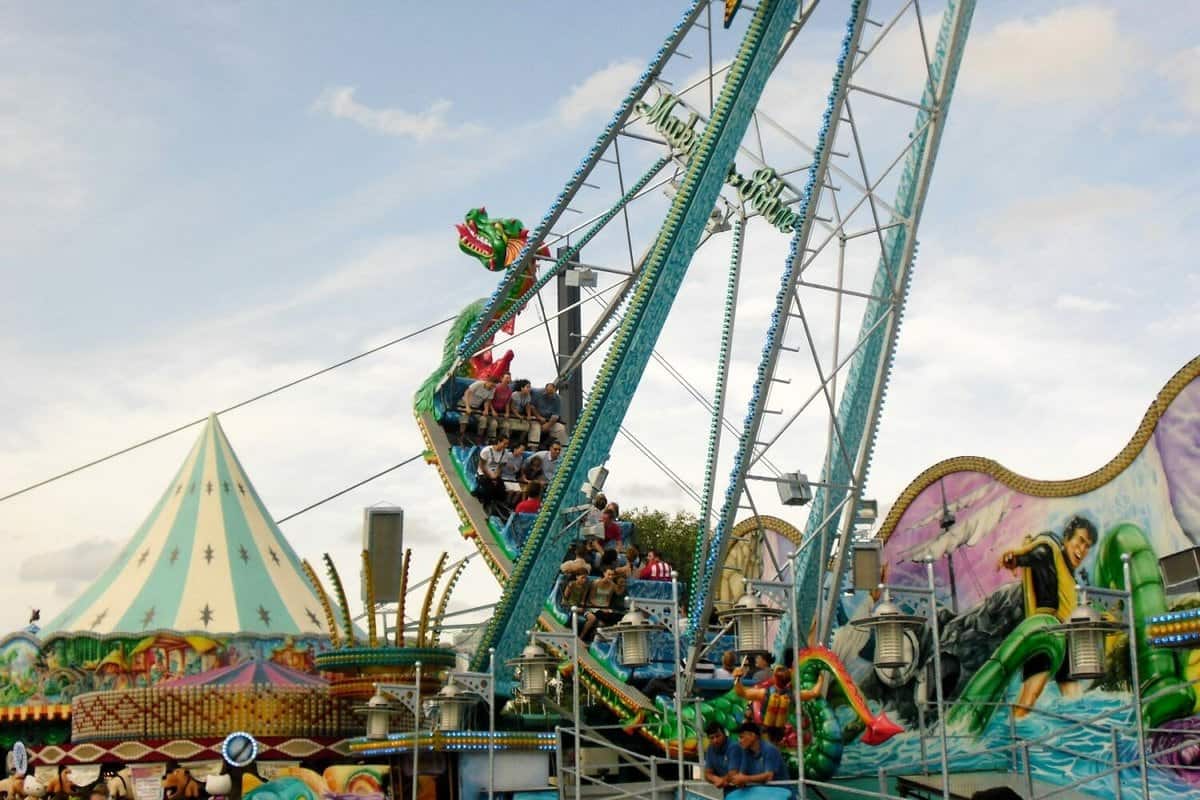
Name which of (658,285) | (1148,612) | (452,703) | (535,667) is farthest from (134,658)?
(1148,612)

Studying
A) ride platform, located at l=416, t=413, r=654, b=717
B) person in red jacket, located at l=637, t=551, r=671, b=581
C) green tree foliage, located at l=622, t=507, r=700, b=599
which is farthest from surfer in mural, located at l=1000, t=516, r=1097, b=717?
green tree foliage, located at l=622, t=507, r=700, b=599

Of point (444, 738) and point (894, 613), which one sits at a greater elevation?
point (894, 613)

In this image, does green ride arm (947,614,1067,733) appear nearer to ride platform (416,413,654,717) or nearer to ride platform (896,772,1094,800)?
ride platform (896,772,1094,800)

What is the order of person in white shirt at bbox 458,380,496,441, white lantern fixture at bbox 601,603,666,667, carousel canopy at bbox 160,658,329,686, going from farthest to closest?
person in white shirt at bbox 458,380,496,441 → carousel canopy at bbox 160,658,329,686 → white lantern fixture at bbox 601,603,666,667

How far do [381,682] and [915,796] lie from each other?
8195 millimetres

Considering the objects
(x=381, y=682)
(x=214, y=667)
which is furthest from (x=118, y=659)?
(x=381, y=682)

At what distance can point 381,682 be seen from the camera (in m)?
22.4

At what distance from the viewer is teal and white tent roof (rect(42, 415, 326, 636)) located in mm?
27578

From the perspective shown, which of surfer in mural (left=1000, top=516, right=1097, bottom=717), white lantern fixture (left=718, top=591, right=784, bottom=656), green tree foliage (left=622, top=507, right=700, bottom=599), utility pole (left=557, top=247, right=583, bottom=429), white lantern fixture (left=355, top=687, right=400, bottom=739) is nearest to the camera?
Answer: white lantern fixture (left=718, top=591, right=784, bottom=656)

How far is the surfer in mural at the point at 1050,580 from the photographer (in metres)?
21.4

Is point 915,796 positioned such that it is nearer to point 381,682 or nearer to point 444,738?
point 444,738

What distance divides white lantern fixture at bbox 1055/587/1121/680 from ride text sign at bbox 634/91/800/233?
1000 centimetres

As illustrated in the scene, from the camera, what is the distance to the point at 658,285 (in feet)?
65.6

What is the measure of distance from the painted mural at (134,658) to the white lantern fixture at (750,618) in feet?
44.7
